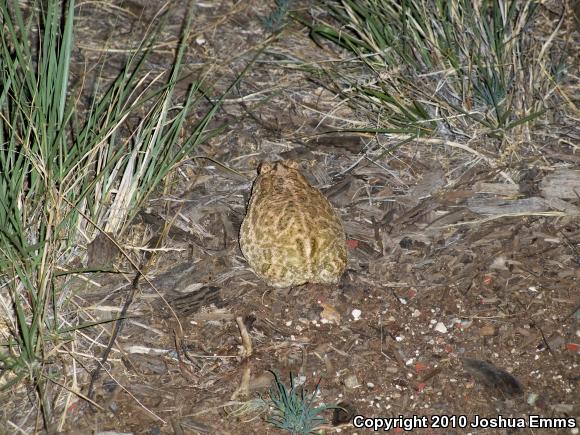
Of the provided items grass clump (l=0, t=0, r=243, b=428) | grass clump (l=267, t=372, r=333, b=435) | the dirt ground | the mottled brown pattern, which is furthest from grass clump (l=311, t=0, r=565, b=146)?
grass clump (l=267, t=372, r=333, b=435)

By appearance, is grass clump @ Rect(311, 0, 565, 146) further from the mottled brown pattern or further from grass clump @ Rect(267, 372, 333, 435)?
grass clump @ Rect(267, 372, 333, 435)

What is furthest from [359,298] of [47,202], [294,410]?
[47,202]

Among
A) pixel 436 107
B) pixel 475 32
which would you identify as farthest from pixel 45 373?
pixel 475 32

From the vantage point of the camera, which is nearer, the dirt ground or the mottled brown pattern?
the dirt ground

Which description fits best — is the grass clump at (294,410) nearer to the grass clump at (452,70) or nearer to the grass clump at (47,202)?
the grass clump at (47,202)

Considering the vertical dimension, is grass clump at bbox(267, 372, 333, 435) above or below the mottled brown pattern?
below

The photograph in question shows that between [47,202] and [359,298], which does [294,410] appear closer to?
[359,298]

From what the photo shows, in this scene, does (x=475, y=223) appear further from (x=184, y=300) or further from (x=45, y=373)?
Result: (x=45, y=373)
